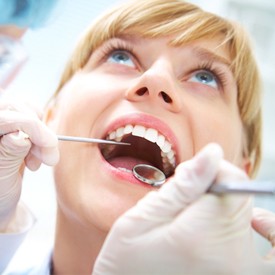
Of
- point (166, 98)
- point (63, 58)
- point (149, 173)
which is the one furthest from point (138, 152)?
point (63, 58)

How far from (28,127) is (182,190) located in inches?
17.1

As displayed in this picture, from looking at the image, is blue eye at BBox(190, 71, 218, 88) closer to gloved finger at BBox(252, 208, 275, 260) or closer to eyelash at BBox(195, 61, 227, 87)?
eyelash at BBox(195, 61, 227, 87)

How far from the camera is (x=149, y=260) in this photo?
2.01 feet

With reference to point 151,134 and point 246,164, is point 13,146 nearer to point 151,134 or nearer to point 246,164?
point 151,134

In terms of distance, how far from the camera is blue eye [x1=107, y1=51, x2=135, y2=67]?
1.07 metres

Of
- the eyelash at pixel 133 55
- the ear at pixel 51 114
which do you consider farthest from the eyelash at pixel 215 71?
the ear at pixel 51 114

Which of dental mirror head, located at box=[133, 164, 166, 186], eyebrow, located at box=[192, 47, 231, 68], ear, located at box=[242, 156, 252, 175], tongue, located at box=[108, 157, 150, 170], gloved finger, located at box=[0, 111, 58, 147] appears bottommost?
ear, located at box=[242, 156, 252, 175]

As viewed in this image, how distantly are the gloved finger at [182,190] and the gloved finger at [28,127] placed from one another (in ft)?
1.09

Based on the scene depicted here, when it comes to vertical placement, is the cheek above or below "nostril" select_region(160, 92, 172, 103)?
below

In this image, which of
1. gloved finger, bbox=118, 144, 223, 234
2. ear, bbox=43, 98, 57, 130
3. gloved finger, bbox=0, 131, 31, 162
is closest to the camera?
gloved finger, bbox=118, 144, 223, 234

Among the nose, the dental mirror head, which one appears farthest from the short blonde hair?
the dental mirror head

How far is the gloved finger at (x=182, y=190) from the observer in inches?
22.3

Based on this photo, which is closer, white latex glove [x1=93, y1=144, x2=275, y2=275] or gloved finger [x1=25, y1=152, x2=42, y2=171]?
white latex glove [x1=93, y1=144, x2=275, y2=275]

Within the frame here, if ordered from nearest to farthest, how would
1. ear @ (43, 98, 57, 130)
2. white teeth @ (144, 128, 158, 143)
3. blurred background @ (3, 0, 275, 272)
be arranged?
white teeth @ (144, 128, 158, 143)
ear @ (43, 98, 57, 130)
blurred background @ (3, 0, 275, 272)
